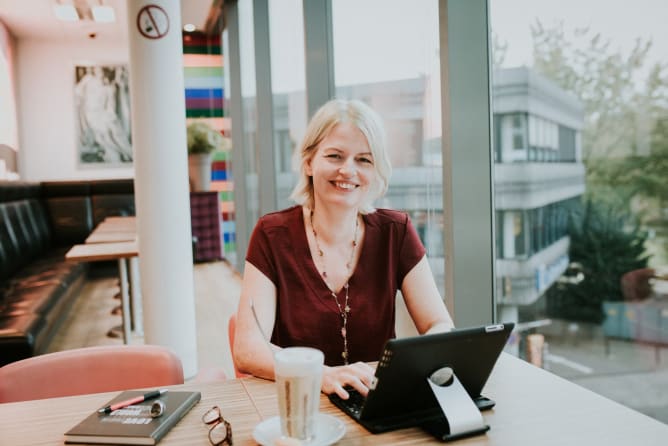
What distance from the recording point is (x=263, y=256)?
5.62 feet

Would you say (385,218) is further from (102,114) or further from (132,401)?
(102,114)

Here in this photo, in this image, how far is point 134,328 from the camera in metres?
4.84

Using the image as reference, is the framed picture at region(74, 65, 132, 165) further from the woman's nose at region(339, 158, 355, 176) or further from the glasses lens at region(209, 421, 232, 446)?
the glasses lens at region(209, 421, 232, 446)

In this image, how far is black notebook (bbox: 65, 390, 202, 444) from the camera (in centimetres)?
105

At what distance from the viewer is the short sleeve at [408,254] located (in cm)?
178

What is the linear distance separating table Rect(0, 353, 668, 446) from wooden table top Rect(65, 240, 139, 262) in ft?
8.59

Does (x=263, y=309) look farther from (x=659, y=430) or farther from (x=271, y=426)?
(x=659, y=430)

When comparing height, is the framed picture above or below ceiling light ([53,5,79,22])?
below

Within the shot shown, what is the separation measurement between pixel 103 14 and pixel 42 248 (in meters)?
2.75

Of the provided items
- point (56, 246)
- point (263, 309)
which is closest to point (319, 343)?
point (263, 309)

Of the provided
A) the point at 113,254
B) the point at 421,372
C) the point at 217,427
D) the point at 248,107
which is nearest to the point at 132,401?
the point at 217,427

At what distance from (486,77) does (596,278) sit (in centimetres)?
87

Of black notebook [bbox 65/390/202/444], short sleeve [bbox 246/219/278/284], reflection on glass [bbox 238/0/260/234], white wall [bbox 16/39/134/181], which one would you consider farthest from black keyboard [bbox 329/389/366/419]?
white wall [bbox 16/39/134/181]

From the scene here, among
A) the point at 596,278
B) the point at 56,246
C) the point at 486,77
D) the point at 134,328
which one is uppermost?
the point at 486,77
